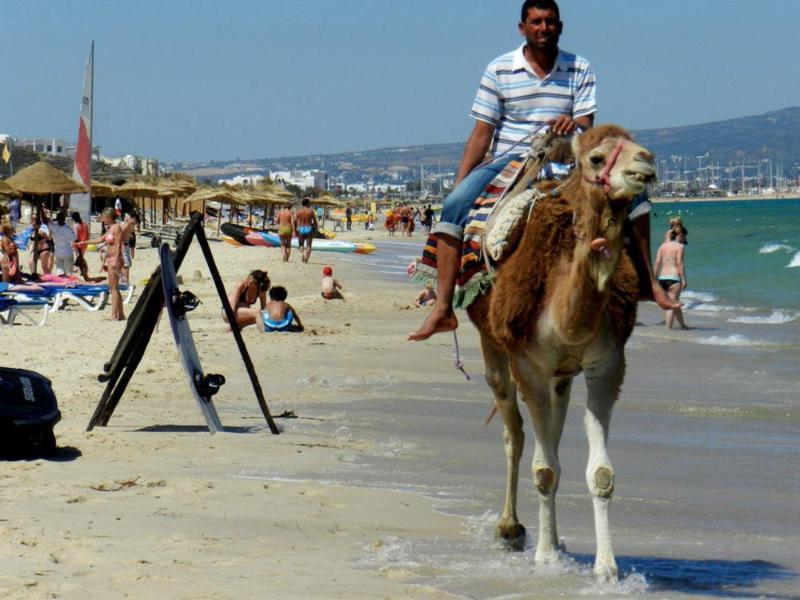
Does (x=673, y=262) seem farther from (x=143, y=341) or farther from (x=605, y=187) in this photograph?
(x=605, y=187)

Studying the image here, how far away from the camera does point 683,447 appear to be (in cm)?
1051

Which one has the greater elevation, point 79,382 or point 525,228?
point 525,228

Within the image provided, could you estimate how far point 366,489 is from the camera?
8.24 meters

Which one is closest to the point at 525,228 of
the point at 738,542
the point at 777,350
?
the point at 738,542

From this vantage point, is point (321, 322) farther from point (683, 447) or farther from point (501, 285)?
point (501, 285)

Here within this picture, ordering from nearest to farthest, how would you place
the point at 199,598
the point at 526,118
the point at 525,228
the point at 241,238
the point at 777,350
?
the point at 199,598 → the point at 525,228 → the point at 526,118 → the point at 777,350 → the point at 241,238

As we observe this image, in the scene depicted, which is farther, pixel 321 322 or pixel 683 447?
pixel 321 322

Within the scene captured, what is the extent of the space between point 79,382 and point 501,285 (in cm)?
729

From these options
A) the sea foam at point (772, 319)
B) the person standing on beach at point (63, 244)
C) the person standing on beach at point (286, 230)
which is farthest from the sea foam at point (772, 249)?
the person standing on beach at point (63, 244)

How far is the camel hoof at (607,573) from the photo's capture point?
6055 millimetres

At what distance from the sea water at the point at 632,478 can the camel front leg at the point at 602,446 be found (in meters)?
0.14

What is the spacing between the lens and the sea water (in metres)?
6.42

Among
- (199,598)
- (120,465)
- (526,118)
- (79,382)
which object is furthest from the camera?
(79,382)

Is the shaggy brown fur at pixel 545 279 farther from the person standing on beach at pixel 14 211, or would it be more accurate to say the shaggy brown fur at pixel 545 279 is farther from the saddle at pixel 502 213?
the person standing on beach at pixel 14 211
